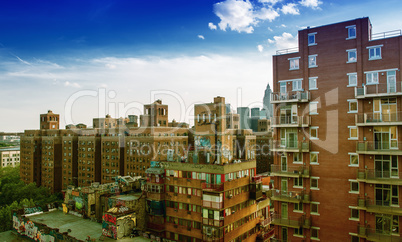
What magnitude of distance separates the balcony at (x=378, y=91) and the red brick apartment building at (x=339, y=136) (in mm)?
84

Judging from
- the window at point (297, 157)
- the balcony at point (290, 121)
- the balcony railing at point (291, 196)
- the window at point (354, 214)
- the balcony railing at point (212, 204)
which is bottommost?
the balcony railing at point (212, 204)

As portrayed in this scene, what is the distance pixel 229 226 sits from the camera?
1889 inches

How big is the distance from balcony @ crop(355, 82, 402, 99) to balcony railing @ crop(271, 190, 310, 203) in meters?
12.7

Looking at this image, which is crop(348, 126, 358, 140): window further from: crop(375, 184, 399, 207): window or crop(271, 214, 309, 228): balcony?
crop(271, 214, 309, 228): balcony

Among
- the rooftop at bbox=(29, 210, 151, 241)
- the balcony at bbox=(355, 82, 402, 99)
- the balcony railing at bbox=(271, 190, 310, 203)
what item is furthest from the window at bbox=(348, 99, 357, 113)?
the rooftop at bbox=(29, 210, 151, 241)

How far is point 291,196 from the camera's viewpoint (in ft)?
110

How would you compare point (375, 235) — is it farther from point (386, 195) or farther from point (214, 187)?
point (214, 187)

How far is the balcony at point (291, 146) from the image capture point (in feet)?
108

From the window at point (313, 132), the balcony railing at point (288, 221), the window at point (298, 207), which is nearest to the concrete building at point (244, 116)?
the balcony railing at point (288, 221)

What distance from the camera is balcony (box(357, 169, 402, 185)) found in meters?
27.8

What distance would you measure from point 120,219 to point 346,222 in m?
30.1

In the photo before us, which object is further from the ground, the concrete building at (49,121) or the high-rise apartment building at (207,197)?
the concrete building at (49,121)

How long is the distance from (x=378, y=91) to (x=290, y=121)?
9.74 m

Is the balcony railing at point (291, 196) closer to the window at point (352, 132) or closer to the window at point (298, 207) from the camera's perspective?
the window at point (298, 207)
